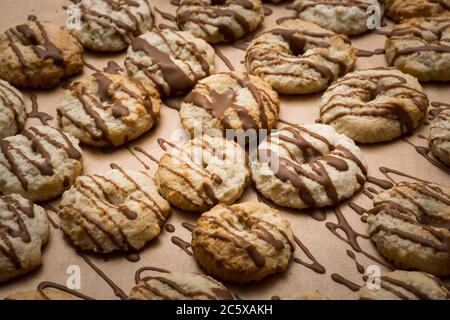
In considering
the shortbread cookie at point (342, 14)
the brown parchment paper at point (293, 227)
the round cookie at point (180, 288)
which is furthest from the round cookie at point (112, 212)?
the shortbread cookie at point (342, 14)

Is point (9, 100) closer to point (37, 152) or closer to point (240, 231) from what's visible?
point (37, 152)

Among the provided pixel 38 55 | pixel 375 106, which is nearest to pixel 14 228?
pixel 38 55

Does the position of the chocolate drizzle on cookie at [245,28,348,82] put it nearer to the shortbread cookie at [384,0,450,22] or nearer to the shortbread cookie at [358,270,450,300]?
the shortbread cookie at [384,0,450,22]

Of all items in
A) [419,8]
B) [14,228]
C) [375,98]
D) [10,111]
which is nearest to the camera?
[14,228]

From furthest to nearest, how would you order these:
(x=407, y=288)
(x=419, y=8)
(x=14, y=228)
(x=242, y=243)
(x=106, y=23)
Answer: (x=419, y=8), (x=106, y=23), (x=14, y=228), (x=242, y=243), (x=407, y=288)

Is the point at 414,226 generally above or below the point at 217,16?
below

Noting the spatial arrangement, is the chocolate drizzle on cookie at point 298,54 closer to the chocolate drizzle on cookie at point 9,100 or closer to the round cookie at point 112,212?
the round cookie at point 112,212
